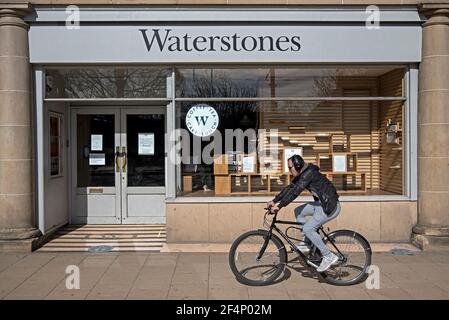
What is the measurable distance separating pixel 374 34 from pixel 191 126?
3.36m

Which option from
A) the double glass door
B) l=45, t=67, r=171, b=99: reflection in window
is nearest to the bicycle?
l=45, t=67, r=171, b=99: reflection in window

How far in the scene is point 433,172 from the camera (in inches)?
330

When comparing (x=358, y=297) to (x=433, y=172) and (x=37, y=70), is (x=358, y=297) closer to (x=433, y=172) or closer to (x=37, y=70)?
(x=433, y=172)

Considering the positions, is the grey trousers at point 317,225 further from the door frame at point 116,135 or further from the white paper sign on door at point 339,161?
the door frame at point 116,135

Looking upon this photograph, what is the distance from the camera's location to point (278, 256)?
20.5 ft

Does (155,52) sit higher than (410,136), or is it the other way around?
(155,52)

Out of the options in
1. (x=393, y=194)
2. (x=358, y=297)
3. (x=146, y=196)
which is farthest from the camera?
(x=146, y=196)

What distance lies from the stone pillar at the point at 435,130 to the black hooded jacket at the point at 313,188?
2837 millimetres

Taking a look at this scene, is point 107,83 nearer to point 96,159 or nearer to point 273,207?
point 96,159

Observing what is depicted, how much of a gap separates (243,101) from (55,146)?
347 centimetres

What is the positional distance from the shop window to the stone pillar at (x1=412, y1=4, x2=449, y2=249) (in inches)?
245

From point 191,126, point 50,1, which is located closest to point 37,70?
point 50,1

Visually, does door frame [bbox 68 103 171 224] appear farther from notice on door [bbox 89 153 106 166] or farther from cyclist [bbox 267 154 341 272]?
cyclist [bbox 267 154 341 272]

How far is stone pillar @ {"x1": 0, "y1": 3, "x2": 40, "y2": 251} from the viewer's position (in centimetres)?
809
